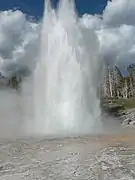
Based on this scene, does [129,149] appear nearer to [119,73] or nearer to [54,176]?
[54,176]

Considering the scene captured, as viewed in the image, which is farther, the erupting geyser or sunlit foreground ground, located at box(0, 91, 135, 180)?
the erupting geyser

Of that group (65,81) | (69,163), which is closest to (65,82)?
(65,81)

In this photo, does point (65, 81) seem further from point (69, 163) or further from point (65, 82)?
point (69, 163)

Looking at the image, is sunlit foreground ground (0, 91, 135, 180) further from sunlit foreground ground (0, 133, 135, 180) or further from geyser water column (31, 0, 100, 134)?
geyser water column (31, 0, 100, 134)

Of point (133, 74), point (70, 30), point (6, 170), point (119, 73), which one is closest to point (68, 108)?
point (70, 30)

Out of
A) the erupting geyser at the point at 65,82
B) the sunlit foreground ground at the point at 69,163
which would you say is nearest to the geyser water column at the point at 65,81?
the erupting geyser at the point at 65,82

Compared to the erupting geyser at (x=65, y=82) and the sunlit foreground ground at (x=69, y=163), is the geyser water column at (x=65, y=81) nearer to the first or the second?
the erupting geyser at (x=65, y=82)

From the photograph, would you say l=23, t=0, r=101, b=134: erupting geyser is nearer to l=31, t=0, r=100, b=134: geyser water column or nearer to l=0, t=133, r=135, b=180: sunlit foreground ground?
l=31, t=0, r=100, b=134: geyser water column

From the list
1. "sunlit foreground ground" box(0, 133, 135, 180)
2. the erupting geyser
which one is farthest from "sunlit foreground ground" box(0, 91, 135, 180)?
the erupting geyser

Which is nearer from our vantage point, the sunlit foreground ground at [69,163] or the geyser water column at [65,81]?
the sunlit foreground ground at [69,163]

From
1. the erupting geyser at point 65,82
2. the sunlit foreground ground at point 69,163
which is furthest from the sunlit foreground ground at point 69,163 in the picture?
the erupting geyser at point 65,82

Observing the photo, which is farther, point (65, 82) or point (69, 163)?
point (65, 82)

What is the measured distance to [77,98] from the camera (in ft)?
73.7

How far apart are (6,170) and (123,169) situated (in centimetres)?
279
